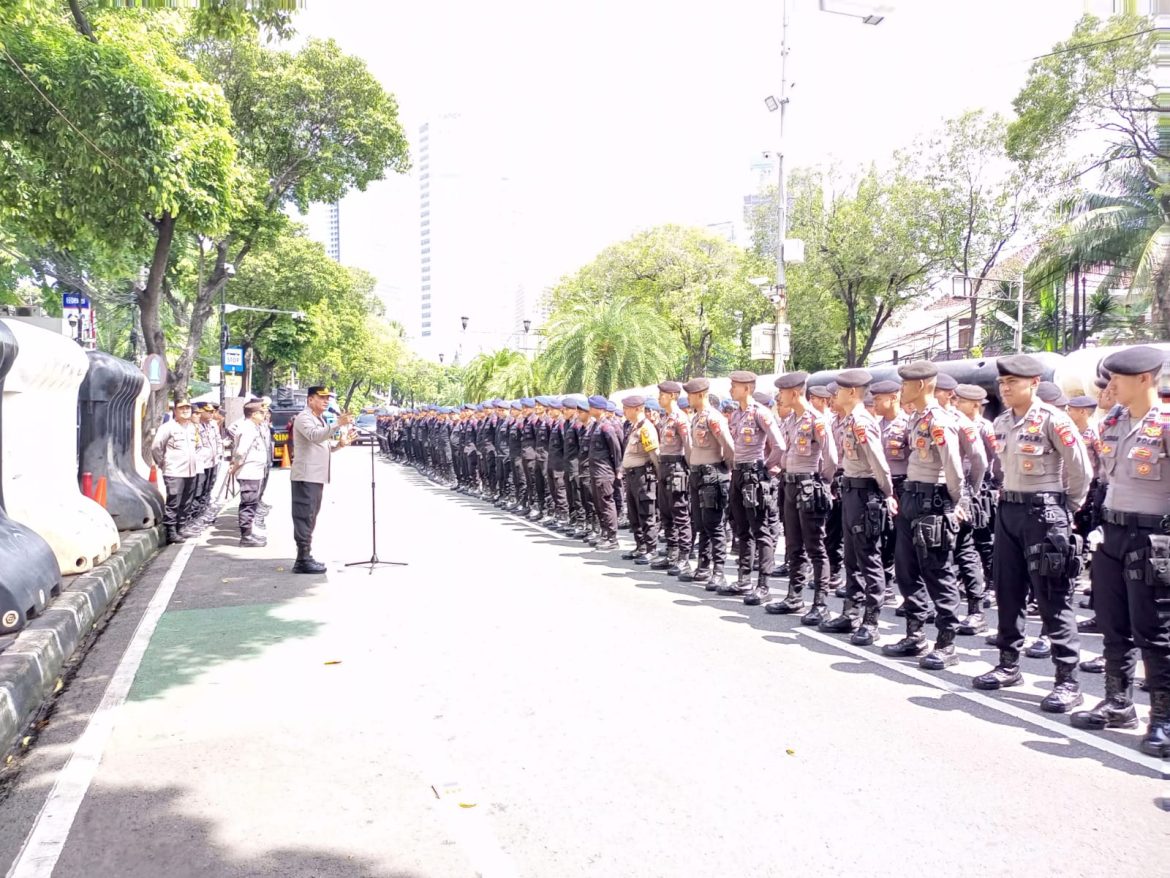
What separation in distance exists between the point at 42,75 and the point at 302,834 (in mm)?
8853

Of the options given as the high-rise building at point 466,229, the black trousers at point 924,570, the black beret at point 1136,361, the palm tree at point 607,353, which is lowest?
the black trousers at point 924,570

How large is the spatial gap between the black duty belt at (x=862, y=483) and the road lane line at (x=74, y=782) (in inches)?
204

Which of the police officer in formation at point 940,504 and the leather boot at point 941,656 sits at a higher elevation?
the police officer in formation at point 940,504

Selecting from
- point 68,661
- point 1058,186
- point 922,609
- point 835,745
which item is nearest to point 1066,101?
point 1058,186

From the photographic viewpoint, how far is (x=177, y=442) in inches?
471

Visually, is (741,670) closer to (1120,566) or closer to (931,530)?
(931,530)

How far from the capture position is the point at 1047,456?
5535 mm

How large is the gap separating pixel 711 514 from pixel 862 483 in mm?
2389

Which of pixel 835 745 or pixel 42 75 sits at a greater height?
pixel 42 75

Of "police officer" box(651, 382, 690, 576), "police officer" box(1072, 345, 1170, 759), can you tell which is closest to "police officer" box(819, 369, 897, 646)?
"police officer" box(1072, 345, 1170, 759)

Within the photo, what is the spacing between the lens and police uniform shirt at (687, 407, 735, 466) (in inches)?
354

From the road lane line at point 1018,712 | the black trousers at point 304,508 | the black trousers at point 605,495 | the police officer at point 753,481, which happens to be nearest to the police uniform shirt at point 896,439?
the police officer at point 753,481

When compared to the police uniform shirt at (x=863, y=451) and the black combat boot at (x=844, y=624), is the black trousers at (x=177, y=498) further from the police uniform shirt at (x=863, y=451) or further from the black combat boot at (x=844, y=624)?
the police uniform shirt at (x=863, y=451)

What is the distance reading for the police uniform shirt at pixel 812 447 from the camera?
25.3 feet
